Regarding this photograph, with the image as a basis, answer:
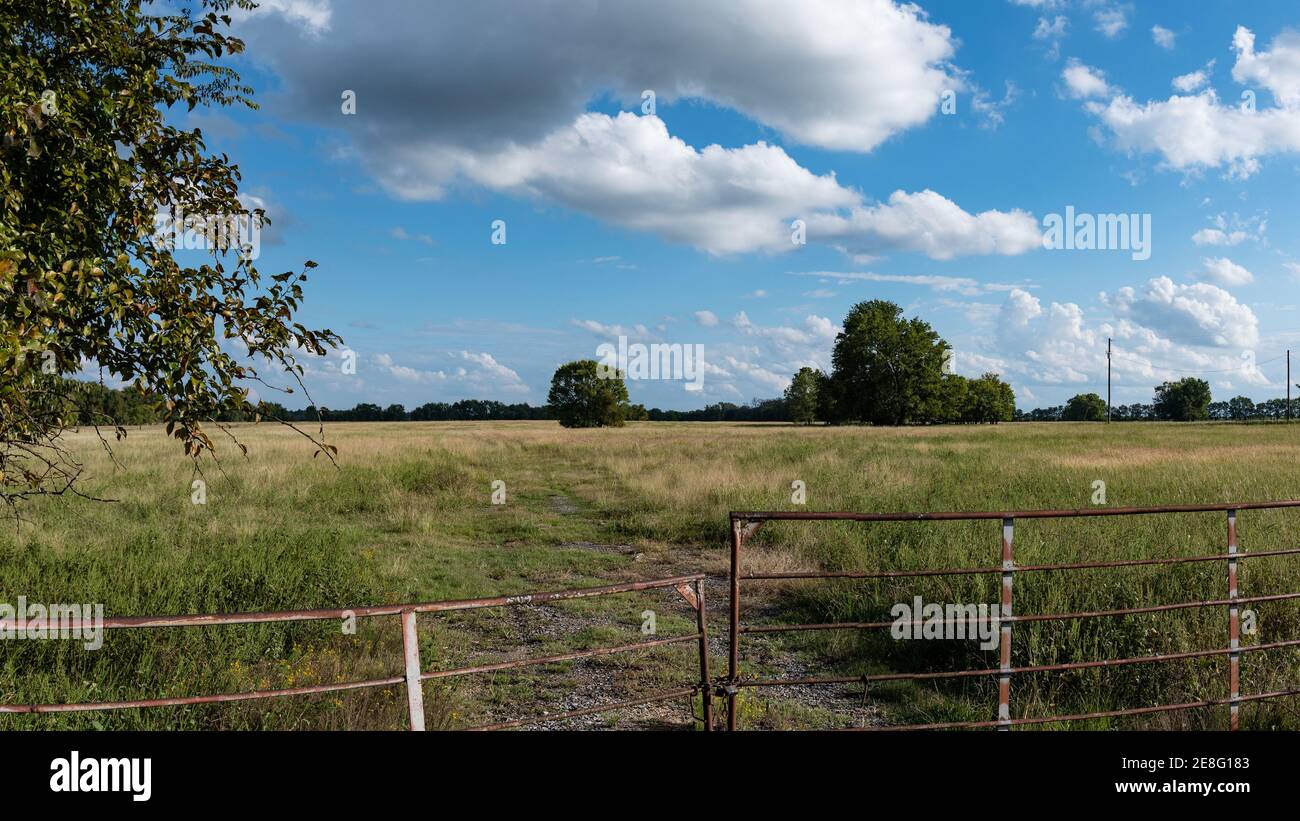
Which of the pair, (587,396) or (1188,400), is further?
(1188,400)

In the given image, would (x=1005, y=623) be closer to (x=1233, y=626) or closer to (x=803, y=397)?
(x=1233, y=626)

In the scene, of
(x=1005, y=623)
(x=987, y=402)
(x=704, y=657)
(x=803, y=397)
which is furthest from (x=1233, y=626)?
(x=987, y=402)

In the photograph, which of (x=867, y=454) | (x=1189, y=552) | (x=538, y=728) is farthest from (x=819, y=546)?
(x=867, y=454)

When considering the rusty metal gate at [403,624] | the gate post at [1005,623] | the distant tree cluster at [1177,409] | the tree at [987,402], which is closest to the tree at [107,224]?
the rusty metal gate at [403,624]

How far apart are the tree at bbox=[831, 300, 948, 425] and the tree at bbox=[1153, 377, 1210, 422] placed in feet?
252

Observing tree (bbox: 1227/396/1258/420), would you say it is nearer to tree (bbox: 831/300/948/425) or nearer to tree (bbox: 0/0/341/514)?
tree (bbox: 831/300/948/425)

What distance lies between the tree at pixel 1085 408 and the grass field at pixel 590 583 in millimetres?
152759

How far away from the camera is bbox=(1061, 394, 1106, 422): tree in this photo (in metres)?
150

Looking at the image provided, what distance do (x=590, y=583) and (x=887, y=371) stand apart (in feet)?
219

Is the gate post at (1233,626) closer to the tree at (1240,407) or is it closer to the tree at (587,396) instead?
the tree at (587,396)

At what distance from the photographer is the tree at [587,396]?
3369 inches

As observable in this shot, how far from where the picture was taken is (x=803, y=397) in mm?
107438

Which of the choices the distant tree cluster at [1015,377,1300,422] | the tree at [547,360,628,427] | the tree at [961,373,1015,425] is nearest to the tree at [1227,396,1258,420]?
the distant tree cluster at [1015,377,1300,422]

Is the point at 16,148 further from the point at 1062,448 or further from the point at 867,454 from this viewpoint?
the point at 1062,448
